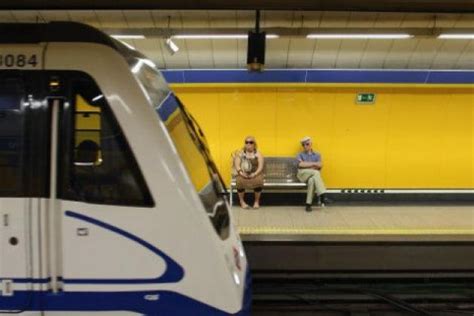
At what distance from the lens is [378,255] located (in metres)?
4.57

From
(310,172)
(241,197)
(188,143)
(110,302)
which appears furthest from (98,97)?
(310,172)

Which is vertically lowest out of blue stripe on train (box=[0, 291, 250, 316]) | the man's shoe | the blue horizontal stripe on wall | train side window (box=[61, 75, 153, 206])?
the man's shoe

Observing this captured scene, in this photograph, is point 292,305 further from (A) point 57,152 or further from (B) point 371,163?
(B) point 371,163

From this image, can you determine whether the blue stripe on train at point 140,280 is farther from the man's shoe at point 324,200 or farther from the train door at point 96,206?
the man's shoe at point 324,200

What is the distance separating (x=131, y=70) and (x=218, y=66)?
7.04m

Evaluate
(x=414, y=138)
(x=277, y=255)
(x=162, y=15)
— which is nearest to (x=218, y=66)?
(x=162, y=15)

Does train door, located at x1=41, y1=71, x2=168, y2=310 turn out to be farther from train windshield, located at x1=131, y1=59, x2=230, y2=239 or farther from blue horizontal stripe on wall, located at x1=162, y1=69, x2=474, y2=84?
blue horizontal stripe on wall, located at x1=162, y1=69, x2=474, y2=84

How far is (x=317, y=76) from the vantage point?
945 cm

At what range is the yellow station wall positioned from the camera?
970cm

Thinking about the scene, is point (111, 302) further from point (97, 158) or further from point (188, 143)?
point (188, 143)

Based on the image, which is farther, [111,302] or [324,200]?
[324,200]

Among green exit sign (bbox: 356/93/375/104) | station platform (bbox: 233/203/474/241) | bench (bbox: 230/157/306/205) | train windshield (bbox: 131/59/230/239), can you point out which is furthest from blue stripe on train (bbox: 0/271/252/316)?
green exit sign (bbox: 356/93/375/104)

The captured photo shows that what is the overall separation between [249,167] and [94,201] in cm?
667

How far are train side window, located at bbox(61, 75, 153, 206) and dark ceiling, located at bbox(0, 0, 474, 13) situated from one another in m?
1.60
